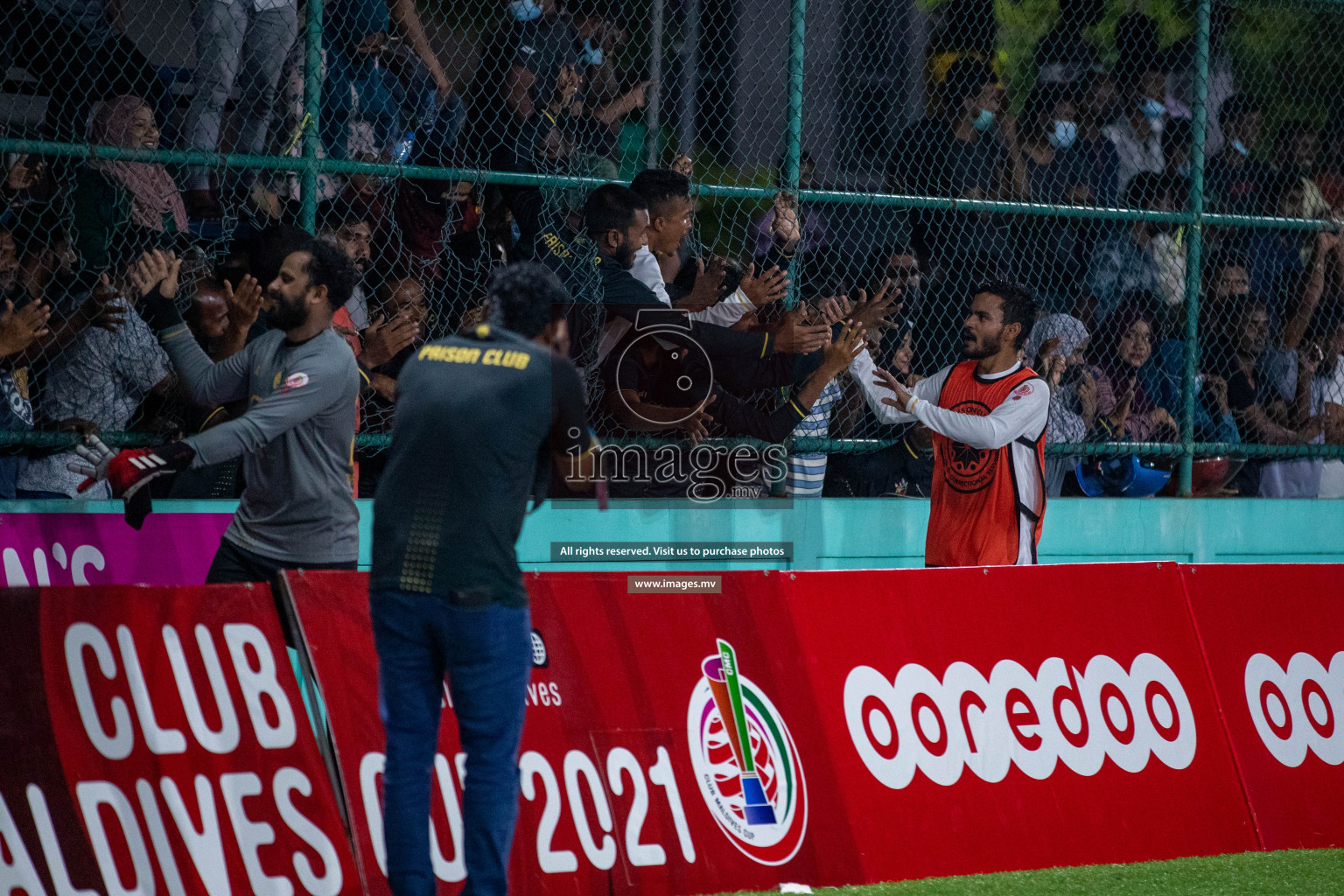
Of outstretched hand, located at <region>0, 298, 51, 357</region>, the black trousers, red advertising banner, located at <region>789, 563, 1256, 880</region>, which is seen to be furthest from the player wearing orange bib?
outstretched hand, located at <region>0, 298, 51, 357</region>

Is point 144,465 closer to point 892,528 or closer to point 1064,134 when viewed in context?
point 892,528

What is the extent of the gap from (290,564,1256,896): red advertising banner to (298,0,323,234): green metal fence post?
→ 89.7 inches

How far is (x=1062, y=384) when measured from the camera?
326 inches

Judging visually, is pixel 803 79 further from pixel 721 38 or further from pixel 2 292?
pixel 2 292

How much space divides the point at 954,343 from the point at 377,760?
434cm

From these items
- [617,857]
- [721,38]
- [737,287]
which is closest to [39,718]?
[617,857]

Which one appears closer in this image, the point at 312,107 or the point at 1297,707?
the point at 1297,707

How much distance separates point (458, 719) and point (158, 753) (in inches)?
42.2

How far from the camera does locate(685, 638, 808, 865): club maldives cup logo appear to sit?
5051 millimetres

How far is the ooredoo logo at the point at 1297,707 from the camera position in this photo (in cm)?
605

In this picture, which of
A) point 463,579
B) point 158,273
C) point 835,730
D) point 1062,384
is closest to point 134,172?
point 158,273

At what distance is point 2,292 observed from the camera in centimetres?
593

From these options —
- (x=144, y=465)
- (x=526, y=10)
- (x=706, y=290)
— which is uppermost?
(x=526, y=10)

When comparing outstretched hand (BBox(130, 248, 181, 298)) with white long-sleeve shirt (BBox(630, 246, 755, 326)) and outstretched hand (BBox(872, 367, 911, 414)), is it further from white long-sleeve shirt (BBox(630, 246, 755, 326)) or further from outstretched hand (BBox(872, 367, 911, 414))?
outstretched hand (BBox(872, 367, 911, 414))
